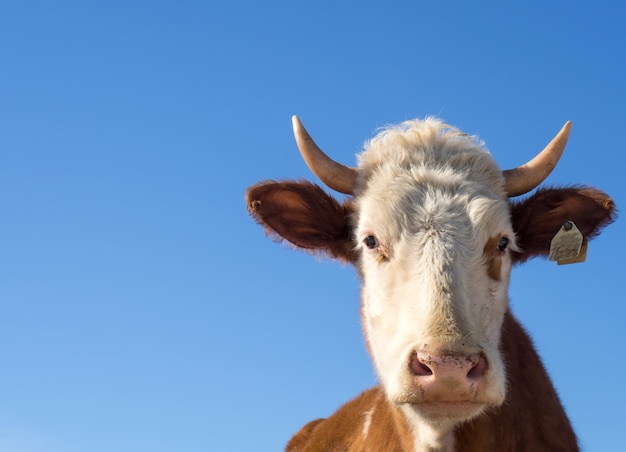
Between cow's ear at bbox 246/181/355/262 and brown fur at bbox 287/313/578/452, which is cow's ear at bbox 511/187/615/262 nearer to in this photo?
brown fur at bbox 287/313/578/452

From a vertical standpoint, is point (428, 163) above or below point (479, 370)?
above

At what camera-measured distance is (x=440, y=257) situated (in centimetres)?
644

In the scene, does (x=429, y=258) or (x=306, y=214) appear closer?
(x=429, y=258)

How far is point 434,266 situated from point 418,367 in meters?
0.87

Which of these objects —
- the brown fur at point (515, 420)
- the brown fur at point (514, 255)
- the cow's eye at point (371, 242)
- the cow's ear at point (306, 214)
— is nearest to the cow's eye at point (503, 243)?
the brown fur at point (514, 255)

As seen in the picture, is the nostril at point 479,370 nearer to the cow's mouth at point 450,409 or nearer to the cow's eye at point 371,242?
the cow's mouth at point 450,409

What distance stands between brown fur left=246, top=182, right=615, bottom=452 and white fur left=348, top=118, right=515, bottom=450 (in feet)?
0.83

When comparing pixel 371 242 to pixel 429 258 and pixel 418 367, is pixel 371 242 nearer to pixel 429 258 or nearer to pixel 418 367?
pixel 429 258

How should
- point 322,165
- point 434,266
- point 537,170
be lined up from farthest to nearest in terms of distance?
point 322,165
point 537,170
point 434,266

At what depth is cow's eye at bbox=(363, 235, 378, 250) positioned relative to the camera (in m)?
7.15

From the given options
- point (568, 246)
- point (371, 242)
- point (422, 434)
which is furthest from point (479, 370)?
point (568, 246)

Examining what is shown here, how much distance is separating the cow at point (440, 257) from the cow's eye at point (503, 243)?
3 cm

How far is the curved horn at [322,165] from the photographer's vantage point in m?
7.86

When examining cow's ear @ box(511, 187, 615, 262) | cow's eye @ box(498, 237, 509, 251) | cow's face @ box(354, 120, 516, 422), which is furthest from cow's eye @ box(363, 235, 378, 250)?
cow's ear @ box(511, 187, 615, 262)
